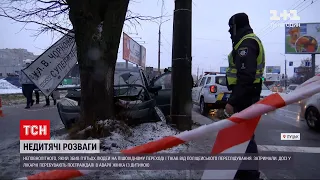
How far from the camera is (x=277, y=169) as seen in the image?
398cm

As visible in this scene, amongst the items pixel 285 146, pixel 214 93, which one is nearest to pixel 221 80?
pixel 214 93

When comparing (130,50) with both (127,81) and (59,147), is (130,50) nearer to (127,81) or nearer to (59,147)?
(127,81)

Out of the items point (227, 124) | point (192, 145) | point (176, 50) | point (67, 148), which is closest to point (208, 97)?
point (176, 50)

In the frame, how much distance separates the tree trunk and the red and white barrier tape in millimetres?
2391

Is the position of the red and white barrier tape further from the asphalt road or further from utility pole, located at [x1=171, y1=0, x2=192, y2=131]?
utility pole, located at [x1=171, y1=0, x2=192, y2=131]

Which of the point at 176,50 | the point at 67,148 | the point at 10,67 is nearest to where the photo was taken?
the point at 67,148

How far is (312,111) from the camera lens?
754 centimetres

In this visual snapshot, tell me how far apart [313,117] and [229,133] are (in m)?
5.70

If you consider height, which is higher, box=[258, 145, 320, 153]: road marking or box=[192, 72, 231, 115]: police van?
box=[192, 72, 231, 115]: police van

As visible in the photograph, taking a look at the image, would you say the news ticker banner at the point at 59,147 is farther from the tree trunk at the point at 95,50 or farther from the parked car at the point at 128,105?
the parked car at the point at 128,105

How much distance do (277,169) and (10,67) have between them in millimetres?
92683

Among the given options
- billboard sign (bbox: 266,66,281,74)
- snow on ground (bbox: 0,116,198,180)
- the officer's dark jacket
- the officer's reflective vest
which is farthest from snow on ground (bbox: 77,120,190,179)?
billboard sign (bbox: 266,66,281,74)

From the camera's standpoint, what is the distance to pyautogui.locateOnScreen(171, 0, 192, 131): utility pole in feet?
19.1

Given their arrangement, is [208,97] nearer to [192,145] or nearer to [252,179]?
[192,145]
